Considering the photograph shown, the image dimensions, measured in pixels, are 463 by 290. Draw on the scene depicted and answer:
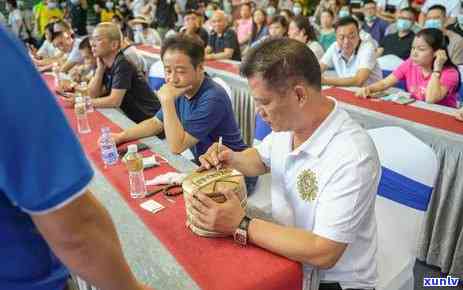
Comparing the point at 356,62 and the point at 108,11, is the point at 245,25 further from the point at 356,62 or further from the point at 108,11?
the point at 108,11

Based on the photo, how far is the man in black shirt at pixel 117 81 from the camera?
262 cm

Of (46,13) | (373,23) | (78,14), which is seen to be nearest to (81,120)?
(373,23)

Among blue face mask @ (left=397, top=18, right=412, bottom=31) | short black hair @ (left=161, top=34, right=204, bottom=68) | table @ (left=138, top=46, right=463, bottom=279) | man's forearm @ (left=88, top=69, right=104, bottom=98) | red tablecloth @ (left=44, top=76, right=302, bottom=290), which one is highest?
short black hair @ (left=161, top=34, right=204, bottom=68)

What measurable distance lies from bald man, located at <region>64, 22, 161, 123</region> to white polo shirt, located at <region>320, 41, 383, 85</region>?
1623 mm

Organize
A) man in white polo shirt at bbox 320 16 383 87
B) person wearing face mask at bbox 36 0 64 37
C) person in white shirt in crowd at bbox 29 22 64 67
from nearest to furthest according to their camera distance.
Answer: man in white polo shirt at bbox 320 16 383 87
person in white shirt in crowd at bbox 29 22 64 67
person wearing face mask at bbox 36 0 64 37

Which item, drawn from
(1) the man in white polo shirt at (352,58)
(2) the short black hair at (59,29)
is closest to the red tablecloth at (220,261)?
(1) the man in white polo shirt at (352,58)

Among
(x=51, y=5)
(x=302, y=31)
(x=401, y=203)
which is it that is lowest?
(x=401, y=203)

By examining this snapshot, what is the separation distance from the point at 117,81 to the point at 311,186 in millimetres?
1843

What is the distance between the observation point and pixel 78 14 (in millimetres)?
8219

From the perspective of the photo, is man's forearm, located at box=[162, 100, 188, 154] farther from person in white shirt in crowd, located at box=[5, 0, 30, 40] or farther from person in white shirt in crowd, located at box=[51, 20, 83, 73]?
person in white shirt in crowd, located at box=[5, 0, 30, 40]

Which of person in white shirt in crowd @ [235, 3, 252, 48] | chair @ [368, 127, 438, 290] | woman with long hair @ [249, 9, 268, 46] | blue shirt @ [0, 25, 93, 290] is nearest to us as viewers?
blue shirt @ [0, 25, 93, 290]

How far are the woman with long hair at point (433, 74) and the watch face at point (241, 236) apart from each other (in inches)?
75.2

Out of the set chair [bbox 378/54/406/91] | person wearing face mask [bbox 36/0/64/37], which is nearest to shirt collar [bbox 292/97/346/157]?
chair [bbox 378/54/406/91]

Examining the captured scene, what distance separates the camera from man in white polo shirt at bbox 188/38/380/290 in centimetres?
101
